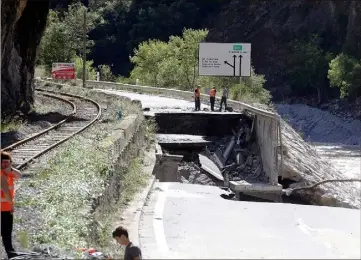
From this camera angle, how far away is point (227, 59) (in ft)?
148

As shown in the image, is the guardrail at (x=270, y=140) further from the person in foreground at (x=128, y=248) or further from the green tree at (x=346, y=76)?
the green tree at (x=346, y=76)

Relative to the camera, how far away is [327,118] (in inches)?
4085

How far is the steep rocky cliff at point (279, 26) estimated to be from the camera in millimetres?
124062

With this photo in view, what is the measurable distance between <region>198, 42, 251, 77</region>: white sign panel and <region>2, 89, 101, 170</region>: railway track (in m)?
7.69

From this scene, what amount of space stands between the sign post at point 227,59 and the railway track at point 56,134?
769 cm

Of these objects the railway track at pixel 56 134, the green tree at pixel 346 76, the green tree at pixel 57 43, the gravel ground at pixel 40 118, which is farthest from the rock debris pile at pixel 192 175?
the green tree at pixel 346 76

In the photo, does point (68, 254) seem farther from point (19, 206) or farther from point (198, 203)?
point (198, 203)

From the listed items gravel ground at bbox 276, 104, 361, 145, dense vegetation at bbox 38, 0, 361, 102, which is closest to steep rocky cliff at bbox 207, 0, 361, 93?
dense vegetation at bbox 38, 0, 361, 102

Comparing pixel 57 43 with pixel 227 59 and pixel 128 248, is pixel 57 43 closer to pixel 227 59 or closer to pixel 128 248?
pixel 227 59

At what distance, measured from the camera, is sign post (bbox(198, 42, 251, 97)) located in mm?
44531

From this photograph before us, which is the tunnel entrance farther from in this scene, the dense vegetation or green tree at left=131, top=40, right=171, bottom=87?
green tree at left=131, top=40, right=171, bottom=87

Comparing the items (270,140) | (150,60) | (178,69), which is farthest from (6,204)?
(150,60)

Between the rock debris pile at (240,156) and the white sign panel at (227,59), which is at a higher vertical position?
the white sign panel at (227,59)

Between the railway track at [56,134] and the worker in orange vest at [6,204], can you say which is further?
the railway track at [56,134]
